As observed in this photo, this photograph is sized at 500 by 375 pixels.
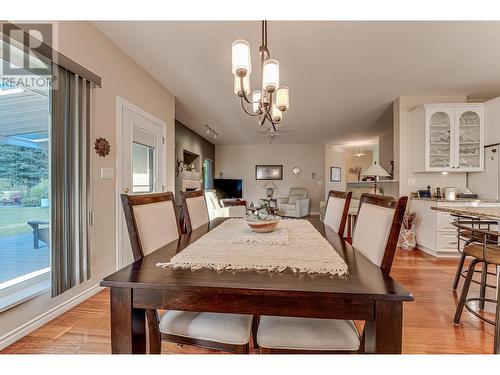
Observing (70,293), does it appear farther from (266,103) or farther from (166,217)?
(266,103)

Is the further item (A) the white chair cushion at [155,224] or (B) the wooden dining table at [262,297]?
(A) the white chair cushion at [155,224]

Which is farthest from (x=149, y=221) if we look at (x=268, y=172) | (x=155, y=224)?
(x=268, y=172)

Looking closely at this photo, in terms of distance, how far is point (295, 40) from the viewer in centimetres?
230

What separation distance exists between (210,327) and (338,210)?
1.35 metres

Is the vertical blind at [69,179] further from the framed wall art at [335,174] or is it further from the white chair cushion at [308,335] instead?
the framed wall art at [335,174]

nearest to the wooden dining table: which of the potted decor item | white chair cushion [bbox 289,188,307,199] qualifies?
the potted decor item

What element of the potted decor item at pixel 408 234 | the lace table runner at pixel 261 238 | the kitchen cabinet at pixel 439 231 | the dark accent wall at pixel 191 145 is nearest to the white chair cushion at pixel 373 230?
the lace table runner at pixel 261 238

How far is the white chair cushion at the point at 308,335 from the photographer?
3.11 feet

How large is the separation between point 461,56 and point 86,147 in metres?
3.88

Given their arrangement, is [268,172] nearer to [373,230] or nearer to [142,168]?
A: [142,168]

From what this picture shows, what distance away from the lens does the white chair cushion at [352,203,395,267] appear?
1.07m

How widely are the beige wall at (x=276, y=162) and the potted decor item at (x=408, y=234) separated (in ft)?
14.5

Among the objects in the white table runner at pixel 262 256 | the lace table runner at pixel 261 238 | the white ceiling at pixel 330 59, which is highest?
the white ceiling at pixel 330 59

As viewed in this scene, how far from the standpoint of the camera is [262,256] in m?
1.08
